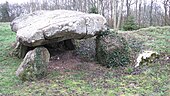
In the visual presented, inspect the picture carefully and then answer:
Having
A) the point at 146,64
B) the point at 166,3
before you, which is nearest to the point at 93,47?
the point at 146,64

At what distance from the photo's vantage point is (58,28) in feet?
26.8

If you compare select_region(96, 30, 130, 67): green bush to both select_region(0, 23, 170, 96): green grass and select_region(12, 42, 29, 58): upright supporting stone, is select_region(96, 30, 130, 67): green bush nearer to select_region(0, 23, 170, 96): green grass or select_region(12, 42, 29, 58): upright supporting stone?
select_region(0, 23, 170, 96): green grass

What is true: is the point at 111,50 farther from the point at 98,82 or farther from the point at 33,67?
the point at 33,67

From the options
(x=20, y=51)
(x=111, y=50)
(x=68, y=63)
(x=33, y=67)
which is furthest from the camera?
(x=20, y=51)

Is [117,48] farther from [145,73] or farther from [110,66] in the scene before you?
[145,73]

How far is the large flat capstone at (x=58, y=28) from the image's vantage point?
26.8 feet

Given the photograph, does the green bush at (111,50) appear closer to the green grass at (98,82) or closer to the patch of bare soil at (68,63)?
the green grass at (98,82)

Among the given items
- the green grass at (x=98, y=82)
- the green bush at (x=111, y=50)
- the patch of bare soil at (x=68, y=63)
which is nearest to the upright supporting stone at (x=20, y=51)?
the green grass at (x=98, y=82)

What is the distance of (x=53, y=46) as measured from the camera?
10.5m

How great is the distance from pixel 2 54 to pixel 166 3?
19743 millimetres

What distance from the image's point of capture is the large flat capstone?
26.8 ft

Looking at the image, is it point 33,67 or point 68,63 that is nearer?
point 33,67

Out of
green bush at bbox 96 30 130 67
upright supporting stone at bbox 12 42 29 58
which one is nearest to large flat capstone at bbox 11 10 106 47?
green bush at bbox 96 30 130 67

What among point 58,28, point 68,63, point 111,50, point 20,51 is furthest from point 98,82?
point 20,51
